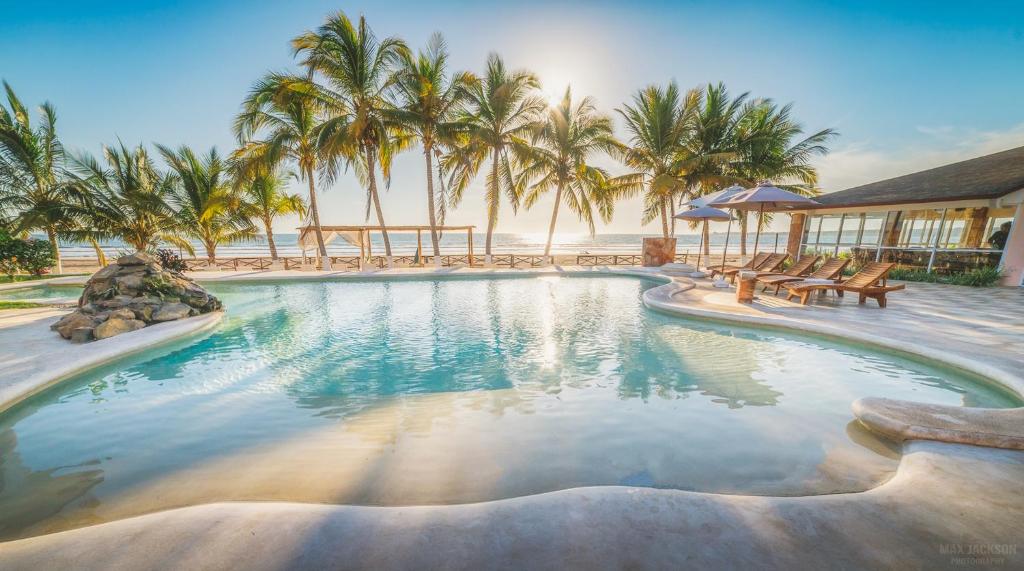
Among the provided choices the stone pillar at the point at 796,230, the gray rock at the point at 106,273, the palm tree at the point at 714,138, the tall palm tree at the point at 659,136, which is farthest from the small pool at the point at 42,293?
the stone pillar at the point at 796,230

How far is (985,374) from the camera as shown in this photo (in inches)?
165

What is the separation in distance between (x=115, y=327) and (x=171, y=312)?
1098 mm

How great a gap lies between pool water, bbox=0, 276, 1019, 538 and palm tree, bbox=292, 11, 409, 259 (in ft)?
31.7

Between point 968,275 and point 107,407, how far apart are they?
1925 cm

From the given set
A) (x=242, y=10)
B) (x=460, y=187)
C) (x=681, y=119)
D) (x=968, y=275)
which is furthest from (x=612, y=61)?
(x=968, y=275)

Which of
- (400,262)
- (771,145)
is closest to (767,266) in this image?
(771,145)

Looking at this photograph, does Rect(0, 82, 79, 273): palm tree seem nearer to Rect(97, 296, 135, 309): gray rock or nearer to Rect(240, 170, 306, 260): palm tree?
Rect(240, 170, 306, 260): palm tree

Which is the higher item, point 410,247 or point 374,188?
point 374,188

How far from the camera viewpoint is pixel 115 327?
240 inches

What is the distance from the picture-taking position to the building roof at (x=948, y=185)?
10.4 m

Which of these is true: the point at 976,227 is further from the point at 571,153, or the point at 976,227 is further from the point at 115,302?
the point at 115,302

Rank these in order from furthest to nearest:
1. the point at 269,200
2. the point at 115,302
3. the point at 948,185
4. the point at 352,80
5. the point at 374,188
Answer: the point at 269,200, the point at 374,188, the point at 352,80, the point at 948,185, the point at 115,302

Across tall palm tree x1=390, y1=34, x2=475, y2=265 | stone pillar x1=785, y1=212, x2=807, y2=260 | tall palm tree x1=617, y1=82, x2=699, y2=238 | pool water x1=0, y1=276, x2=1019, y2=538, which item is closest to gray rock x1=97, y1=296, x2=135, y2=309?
pool water x1=0, y1=276, x2=1019, y2=538

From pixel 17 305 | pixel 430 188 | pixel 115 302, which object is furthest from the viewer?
pixel 430 188
